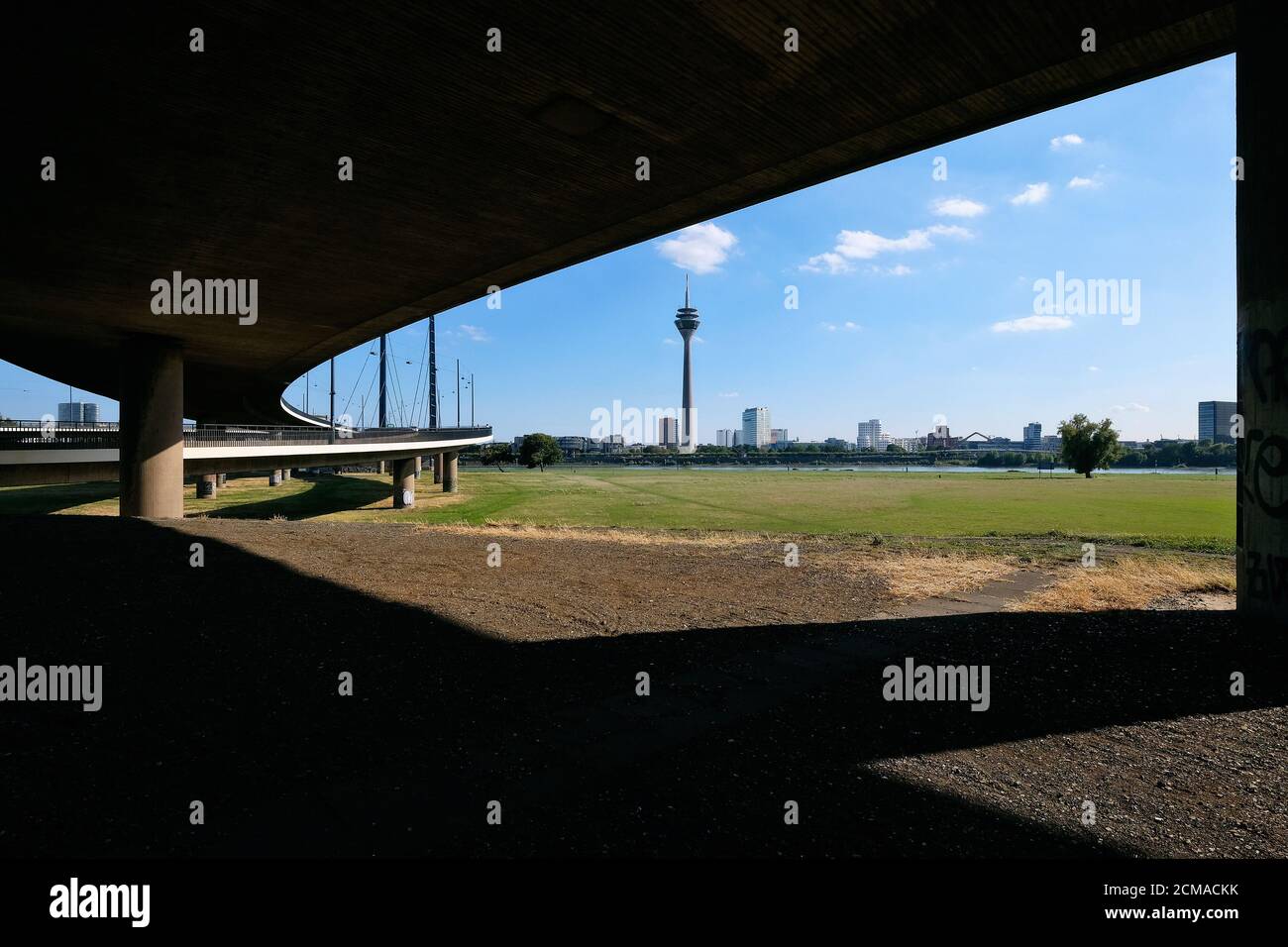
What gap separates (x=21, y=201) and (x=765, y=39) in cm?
2068

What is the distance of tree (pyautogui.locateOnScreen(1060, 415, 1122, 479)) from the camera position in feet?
285

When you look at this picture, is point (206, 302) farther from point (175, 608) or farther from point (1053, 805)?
point (1053, 805)

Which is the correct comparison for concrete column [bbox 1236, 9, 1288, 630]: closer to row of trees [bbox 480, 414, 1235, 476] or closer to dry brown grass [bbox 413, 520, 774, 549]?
dry brown grass [bbox 413, 520, 774, 549]

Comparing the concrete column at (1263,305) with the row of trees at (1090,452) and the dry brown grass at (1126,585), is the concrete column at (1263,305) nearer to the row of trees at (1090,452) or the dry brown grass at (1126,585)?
the dry brown grass at (1126,585)

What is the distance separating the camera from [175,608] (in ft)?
39.0

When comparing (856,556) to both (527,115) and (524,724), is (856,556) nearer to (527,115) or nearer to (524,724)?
(524,724)

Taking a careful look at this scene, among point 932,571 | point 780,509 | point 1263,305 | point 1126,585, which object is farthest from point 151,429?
point 1263,305

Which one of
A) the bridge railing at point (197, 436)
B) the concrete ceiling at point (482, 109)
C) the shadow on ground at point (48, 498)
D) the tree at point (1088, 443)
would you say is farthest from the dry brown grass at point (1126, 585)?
the tree at point (1088, 443)

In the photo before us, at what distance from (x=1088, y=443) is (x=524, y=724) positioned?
342 feet

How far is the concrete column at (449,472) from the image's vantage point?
77938 mm

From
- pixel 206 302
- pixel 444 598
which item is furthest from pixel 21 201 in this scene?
pixel 444 598

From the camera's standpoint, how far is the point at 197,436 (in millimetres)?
38156

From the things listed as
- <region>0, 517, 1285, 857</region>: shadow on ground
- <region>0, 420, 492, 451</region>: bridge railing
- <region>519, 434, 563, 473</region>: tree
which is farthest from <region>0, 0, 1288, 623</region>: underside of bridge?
<region>519, 434, 563, 473</region>: tree

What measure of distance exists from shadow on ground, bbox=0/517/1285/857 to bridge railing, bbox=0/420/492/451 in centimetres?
2850
